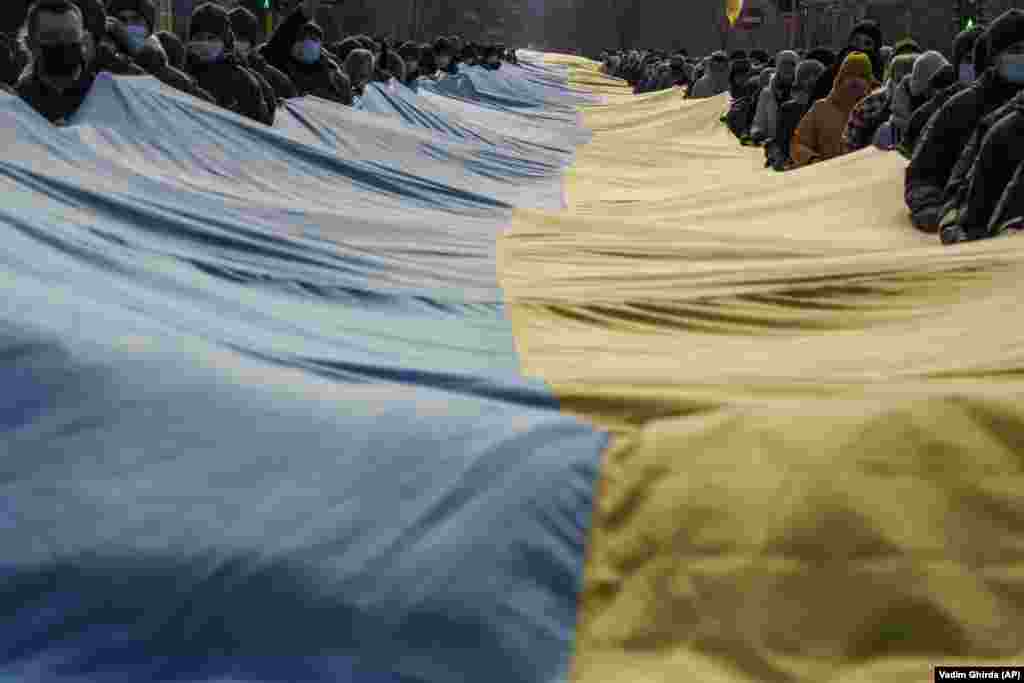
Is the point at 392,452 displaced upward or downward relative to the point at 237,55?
upward

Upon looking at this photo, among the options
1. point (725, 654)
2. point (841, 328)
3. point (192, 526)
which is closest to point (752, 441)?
point (725, 654)

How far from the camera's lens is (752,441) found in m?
2.60

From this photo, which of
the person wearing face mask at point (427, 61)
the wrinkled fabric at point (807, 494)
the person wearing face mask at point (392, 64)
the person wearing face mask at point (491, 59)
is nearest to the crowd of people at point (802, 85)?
the person wearing face mask at point (392, 64)

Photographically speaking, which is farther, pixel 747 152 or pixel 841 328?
Answer: pixel 747 152

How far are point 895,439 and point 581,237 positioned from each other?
10.9 ft

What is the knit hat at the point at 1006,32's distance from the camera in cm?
624

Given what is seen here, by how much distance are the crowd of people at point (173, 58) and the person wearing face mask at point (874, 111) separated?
3.71 metres

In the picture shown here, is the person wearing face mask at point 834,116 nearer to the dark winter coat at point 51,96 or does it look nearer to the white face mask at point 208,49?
the white face mask at point 208,49

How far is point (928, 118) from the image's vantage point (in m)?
7.35

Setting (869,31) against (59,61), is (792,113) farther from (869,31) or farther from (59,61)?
(59,61)

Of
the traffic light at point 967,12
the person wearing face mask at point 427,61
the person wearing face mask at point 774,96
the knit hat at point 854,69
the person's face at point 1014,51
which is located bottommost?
the person wearing face mask at point 427,61

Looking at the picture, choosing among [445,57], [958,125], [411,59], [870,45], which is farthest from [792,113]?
[445,57]

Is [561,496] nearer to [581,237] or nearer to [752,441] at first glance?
[752,441]

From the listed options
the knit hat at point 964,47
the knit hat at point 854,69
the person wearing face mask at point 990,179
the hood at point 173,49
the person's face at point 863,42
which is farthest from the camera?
the person's face at point 863,42
